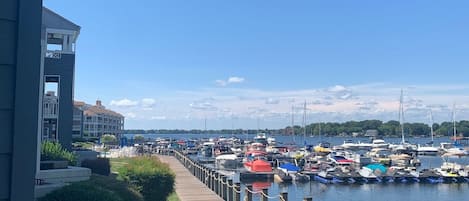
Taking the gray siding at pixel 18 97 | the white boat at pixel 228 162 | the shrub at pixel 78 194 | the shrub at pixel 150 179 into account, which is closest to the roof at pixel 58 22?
the shrub at pixel 150 179

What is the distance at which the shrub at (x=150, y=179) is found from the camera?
14.8 metres

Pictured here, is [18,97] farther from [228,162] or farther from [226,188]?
[228,162]

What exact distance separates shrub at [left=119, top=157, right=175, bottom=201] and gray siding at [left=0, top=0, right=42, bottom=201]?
10.7m

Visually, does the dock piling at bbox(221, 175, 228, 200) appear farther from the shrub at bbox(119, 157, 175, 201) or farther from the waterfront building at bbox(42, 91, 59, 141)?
the waterfront building at bbox(42, 91, 59, 141)

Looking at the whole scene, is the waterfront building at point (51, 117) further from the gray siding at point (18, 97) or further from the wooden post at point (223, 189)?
the gray siding at point (18, 97)

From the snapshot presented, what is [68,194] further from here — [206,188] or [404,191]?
[404,191]

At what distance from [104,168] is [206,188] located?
5389 millimetres

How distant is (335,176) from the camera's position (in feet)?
162

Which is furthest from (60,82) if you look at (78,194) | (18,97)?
(18,97)

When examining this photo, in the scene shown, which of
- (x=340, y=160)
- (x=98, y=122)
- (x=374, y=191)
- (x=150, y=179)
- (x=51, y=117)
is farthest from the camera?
(x=98, y=122)

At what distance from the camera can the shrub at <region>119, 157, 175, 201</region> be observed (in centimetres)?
1477

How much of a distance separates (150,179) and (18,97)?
11246 millimetres

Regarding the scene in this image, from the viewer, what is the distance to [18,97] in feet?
13.0

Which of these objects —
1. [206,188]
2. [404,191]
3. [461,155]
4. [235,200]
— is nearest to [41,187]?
[235,200]
